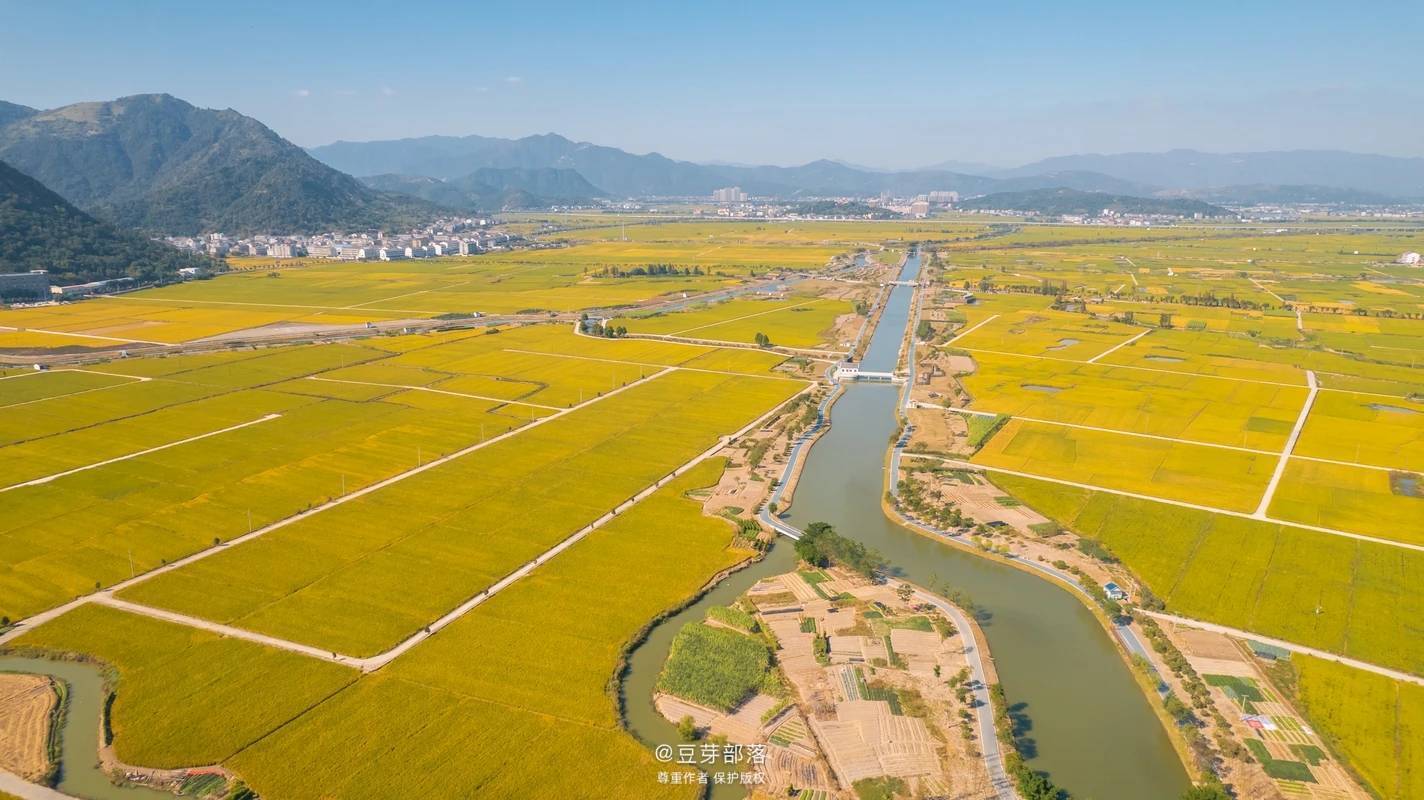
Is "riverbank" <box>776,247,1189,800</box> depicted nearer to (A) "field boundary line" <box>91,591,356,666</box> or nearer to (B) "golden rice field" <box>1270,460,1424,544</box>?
(B) "golden rice field" <box>1270,460,1424,544</box>

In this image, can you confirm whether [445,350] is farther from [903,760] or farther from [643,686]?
[903,760]

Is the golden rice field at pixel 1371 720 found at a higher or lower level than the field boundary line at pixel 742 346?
lower

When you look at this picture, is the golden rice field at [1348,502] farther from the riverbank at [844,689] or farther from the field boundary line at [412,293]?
the field boundary line at [412,293]

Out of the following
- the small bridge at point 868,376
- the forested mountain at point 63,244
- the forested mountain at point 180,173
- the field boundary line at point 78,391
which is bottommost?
the small bridge at point 868,376

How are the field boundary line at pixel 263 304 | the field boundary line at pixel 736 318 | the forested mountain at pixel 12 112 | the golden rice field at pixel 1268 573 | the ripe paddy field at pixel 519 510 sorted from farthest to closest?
the forested mountain at pixel 12 112 < the field boundary line at pixel 263 304 < the field boundary line at pixel 736 318 < the golden rice field at pixel 1268 573 < the ripe paddy field at pixel 519 510

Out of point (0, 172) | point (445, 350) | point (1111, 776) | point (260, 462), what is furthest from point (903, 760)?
point (0, 172)

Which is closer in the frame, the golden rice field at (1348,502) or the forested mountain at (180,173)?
the golden rice field at (1348,502)

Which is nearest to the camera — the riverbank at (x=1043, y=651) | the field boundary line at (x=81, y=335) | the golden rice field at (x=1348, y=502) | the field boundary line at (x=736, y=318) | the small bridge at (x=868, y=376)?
the riverbank at (x=1043, y=651)

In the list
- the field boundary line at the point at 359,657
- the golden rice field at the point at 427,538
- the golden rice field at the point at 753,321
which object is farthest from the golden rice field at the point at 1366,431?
the field boundary line at the point at 359,657
